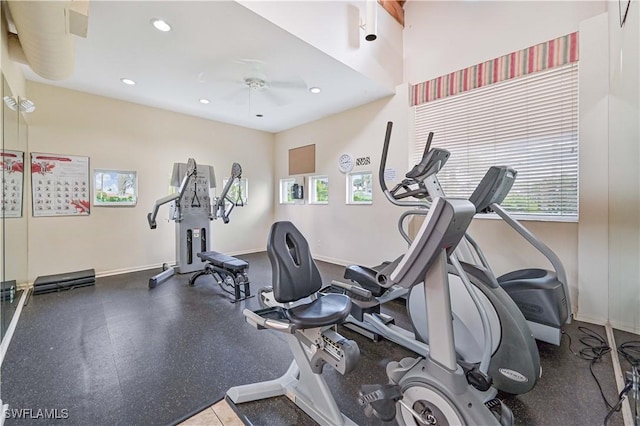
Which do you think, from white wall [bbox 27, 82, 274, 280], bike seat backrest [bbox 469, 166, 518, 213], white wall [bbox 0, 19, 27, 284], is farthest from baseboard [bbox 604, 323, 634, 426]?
white wall [bbox 27, 82, 274, 280]

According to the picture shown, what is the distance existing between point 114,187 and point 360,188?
13.8 feet

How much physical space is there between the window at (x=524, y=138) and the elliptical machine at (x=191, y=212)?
327cm

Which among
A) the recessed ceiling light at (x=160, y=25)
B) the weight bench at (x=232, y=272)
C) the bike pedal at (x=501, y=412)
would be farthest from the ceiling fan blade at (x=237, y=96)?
the bike pedal at (x=501, y=412)

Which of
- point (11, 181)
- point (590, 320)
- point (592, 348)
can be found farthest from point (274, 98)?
point (590, 320)

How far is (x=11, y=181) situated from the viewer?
112 inches

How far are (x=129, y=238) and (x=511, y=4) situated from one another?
257 inches

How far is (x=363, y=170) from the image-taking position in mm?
4844

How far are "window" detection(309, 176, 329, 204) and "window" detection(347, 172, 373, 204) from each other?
67cm

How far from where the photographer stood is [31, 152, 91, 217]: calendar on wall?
152 inches

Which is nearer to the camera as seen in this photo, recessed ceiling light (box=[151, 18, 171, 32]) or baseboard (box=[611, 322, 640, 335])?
baseboard (box=[611, 322, 640, 335])

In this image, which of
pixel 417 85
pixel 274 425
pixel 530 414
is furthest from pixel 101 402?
pixel 417 85

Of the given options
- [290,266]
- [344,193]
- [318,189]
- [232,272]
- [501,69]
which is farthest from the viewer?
[318,189]

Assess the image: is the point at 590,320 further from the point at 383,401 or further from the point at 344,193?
the point at 344,193

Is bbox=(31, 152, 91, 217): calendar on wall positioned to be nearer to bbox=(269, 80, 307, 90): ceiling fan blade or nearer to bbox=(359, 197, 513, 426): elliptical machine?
bbox=(269, 80, 307, 90): ceiling fan blade
